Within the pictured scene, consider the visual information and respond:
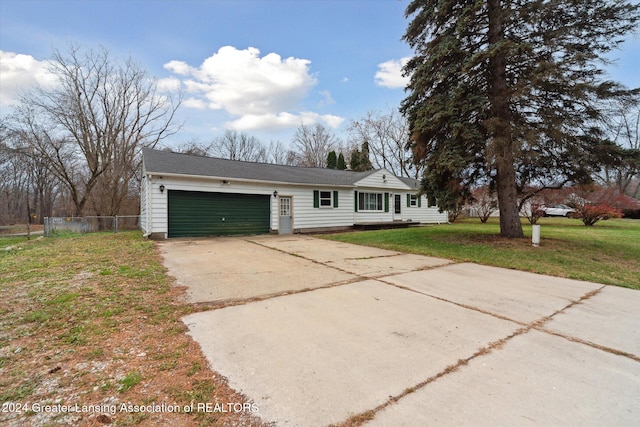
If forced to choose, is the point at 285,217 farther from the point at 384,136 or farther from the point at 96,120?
the point at 384,136

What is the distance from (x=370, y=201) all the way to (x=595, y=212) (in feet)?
45.0

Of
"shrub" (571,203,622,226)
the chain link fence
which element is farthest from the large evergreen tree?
the chain link fence

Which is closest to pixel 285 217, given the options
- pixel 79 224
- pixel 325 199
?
pixel 325 199

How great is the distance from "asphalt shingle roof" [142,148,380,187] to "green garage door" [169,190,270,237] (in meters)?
0.85

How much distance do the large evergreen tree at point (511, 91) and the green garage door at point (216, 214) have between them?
718cm

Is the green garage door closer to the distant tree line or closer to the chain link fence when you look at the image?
the chain link fence

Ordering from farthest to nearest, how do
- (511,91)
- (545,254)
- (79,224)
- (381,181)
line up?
(381,181) < (79,224) < (511,91) < (545,254)

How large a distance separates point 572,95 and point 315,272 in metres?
8.69

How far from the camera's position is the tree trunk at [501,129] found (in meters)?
7.75

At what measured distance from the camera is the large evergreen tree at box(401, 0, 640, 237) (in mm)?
7570

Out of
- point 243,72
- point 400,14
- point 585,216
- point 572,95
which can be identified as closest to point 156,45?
point 243,72

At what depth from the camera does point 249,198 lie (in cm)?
1238

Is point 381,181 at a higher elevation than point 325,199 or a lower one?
higher

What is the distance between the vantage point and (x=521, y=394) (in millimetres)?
1963
